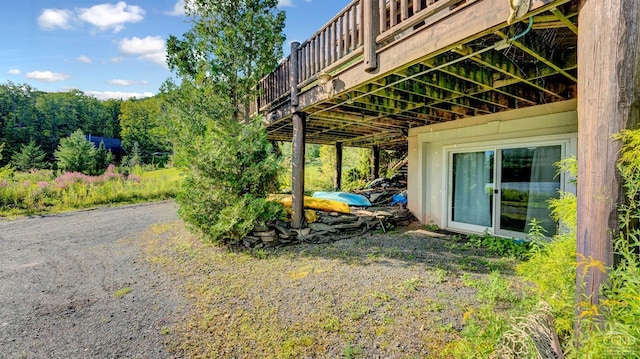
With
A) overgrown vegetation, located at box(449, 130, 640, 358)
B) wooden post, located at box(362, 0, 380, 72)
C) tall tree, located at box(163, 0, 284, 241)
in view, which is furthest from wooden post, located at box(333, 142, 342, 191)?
overgrown vegetation, located at box(449, 130, 640, 358)

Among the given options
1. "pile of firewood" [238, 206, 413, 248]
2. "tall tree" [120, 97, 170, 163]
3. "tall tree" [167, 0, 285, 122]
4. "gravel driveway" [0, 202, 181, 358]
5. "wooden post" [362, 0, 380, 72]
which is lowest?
"gravel driveway" [0, 202, 181, 358]

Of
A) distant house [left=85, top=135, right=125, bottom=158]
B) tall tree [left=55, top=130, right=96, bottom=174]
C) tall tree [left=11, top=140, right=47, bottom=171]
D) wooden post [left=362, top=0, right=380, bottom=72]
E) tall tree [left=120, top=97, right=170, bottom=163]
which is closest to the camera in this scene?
wooden post [left=362, top=0, right=380, bottom=72]

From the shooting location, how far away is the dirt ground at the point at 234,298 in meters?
2.32

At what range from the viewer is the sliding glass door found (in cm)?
493

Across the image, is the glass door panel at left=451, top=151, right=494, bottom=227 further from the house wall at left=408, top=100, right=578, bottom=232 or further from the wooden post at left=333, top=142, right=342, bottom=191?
the wooden post at left=333, top=142, right=342, bottom=191

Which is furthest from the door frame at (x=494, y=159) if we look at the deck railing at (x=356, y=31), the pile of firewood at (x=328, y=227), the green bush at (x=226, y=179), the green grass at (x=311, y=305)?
the green bush at (x=226, y=179)

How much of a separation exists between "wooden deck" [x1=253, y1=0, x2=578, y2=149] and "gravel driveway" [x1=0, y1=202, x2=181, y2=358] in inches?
140

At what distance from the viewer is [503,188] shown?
538 cm

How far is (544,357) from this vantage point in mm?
1602

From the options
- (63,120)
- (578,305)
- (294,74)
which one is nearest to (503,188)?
(578,305)

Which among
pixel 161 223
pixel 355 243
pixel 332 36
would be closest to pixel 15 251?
pixel 161 223

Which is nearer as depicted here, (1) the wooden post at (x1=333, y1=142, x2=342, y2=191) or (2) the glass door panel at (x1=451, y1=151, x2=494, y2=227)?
(2) the glass door panel at (x1=451, y1=151, x2=494, y2=227)

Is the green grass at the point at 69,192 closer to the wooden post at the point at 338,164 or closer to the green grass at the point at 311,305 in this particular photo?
the green grass at the point at 311,305

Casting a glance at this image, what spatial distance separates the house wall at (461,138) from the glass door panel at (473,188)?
215 mm
